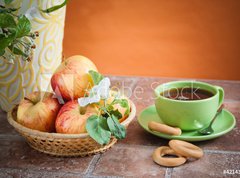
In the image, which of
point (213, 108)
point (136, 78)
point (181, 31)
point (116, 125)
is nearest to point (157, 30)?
point (181, 31)

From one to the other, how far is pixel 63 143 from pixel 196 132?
0.31 metres

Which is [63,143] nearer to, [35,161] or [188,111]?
[35,161]

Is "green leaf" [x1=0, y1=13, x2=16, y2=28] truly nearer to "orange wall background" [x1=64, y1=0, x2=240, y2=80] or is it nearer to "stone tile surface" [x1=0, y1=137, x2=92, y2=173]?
"stone tile surface" [x1=0, y1=137, x2=92, y2=173]

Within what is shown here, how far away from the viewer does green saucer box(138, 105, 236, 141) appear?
2.99ft

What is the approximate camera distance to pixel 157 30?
2.20 meters

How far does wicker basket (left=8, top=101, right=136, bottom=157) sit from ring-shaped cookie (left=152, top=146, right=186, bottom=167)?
0.28 ft

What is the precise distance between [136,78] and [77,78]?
20.3 inches

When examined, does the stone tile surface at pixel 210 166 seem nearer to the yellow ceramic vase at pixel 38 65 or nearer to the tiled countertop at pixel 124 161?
the tiled countertop at pixel 124 161

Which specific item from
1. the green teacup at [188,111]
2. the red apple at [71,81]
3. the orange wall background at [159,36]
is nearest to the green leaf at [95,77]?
the red apple at [71,81]

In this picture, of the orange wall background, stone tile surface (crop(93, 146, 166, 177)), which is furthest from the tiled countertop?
the orange wall background

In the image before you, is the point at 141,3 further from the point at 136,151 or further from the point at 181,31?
the point at 136,151

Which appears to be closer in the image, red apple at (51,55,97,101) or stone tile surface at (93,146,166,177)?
stone tile surface at (93,146,166,177)

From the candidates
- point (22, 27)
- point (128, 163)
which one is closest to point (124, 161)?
point (128, 163)

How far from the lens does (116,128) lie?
2.74 ft
